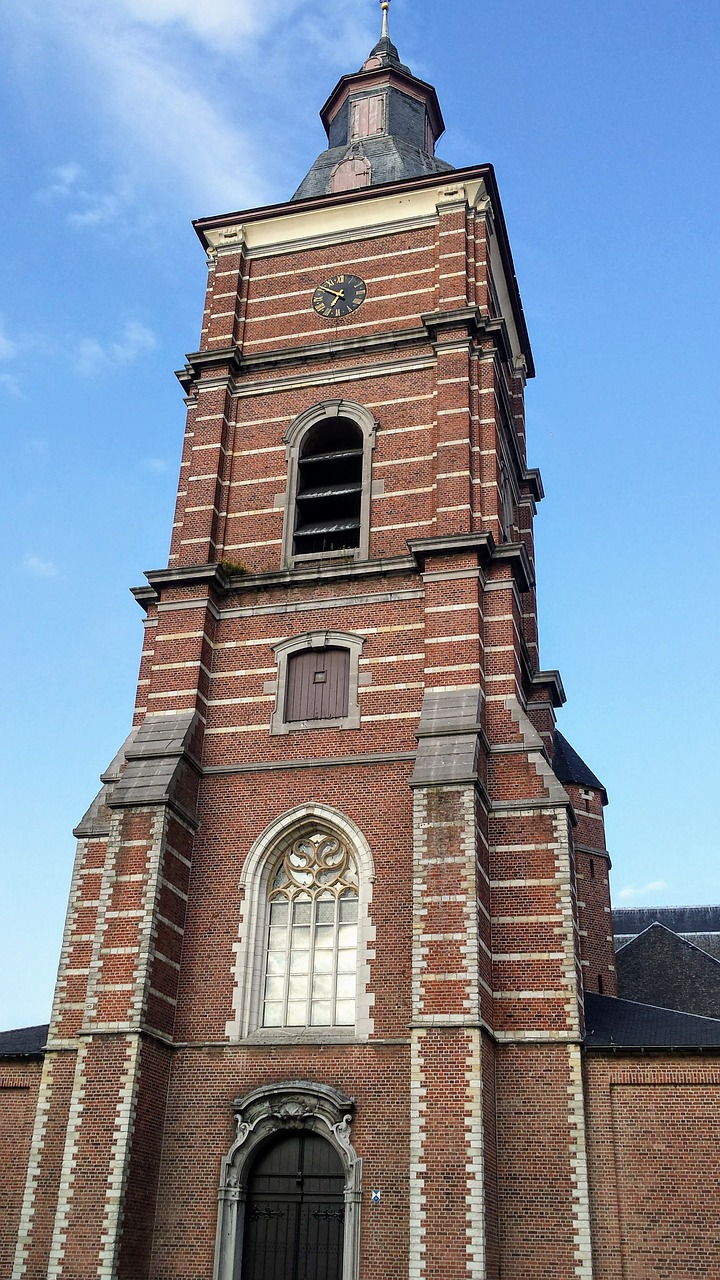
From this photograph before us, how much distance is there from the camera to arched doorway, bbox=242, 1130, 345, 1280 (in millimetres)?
15367

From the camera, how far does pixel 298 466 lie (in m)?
21.8

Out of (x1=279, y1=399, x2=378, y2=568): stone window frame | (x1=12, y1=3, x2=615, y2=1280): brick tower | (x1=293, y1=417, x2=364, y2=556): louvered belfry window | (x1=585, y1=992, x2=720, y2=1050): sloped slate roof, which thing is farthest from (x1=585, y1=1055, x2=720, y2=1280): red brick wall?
(x1=293, y1=417, x2=364, y2=556): louvered belfry window

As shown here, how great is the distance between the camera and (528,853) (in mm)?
16828

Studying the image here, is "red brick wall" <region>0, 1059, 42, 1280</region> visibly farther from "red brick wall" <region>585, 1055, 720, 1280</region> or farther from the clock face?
the clock face

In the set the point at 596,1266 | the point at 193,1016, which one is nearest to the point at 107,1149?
the point at 193,1016

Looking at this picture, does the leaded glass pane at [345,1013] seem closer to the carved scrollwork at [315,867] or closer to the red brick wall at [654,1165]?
the carved scrollwork at [315,867]

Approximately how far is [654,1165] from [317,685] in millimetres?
8695

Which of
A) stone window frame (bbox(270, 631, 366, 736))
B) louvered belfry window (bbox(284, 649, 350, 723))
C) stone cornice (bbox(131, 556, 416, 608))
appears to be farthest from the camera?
stone cornice (bbox(131, 556, 416, 608))

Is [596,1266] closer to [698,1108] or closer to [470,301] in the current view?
[698,1108]

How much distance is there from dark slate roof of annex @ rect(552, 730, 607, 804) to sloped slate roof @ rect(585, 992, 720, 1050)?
8516 mm

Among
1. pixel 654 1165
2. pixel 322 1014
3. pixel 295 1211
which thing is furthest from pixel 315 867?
pixel 654 1165

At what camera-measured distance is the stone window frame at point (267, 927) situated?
1645 centimetres

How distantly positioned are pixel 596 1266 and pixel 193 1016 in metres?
6.44

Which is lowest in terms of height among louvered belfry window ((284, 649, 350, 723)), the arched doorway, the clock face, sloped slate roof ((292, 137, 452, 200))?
the arched doorway
